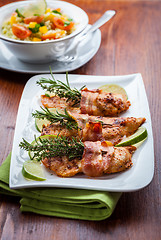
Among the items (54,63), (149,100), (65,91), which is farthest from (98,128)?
(54,63)

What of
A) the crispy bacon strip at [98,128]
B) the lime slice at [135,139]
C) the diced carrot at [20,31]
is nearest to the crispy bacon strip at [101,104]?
the crispy bacon strip at [98,128]

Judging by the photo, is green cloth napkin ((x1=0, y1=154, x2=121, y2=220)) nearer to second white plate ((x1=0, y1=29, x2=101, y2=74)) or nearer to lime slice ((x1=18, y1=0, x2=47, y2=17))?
second white plate ((x1=0, y1=29, x2=101, y2=74))

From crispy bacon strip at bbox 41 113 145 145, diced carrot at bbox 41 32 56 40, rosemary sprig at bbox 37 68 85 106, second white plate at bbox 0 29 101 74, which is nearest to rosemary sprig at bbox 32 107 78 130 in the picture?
crispy bacon strip at bbox 41 113 145 145

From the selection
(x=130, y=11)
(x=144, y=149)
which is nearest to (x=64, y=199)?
(x=144, y=149)

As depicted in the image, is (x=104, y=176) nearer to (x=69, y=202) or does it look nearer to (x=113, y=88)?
(x=69, y=202)

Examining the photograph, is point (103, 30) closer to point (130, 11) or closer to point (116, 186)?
point (130, 11)

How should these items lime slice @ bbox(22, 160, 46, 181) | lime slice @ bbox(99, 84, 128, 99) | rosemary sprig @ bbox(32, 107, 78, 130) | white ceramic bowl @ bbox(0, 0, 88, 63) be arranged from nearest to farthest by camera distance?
lime slice @ bbox(22, 160, 46, 181), rosemary sprig @ bbox(32, 107, 78, 130), lime slice @ bbox(99, 84, 128, 99), white ceramic bowl @ bbox(0, 0, 88, 63)
